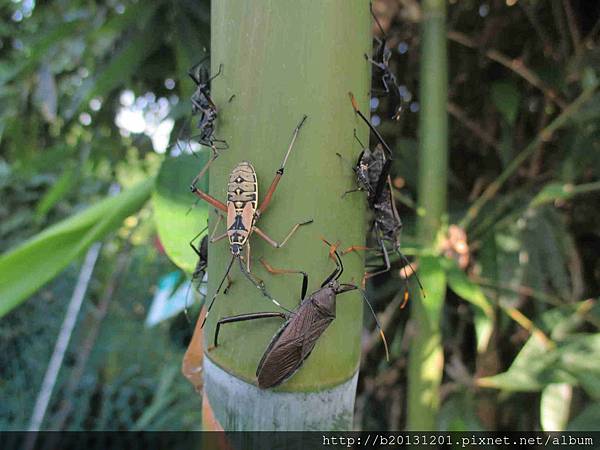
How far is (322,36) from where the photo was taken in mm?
463

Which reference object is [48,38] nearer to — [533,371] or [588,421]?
[533,371]

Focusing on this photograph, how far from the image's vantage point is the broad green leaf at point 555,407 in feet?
3.54

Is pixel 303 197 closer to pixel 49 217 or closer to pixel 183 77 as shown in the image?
pixel 183 77

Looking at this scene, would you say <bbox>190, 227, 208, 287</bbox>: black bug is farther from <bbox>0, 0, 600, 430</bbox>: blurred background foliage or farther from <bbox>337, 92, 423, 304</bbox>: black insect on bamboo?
<bbox>337, 92, 423, 304</bbox>: black insect on bamboo

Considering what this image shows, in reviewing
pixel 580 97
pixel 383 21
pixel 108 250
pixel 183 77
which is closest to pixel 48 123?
pixel 183 77

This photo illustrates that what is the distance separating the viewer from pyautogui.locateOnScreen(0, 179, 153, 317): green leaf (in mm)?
856

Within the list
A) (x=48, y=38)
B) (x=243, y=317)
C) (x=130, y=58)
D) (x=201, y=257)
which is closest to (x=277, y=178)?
(x=243, y=317)

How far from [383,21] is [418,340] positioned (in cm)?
104

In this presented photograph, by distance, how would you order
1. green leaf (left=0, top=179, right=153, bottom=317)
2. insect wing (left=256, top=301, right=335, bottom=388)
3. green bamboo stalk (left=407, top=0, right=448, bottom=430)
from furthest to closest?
green bamboo stalk (left=407, top=0, right=448, bottom=430)
green leaf (left=0, top=179, right=153, bottom=317)
insect wing (left=256, top=301, right=335, bottom=388)

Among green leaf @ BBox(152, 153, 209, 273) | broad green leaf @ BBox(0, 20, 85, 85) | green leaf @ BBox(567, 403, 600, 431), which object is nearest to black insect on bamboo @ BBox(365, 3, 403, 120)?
green leaf @ BBox(152, 153, 209, 273)

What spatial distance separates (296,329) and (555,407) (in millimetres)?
895

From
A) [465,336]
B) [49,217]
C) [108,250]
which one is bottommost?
[108,250]

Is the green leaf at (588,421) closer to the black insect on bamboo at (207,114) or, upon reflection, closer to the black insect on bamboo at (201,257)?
the black insect on bamboo at (201,257)

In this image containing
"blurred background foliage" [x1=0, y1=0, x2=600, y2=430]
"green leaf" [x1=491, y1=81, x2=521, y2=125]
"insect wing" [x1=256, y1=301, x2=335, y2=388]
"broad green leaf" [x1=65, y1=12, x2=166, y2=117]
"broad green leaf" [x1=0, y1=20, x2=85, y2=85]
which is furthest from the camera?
"broad green leaf" [x1=0, y1=20, x2=85, y2=85]
